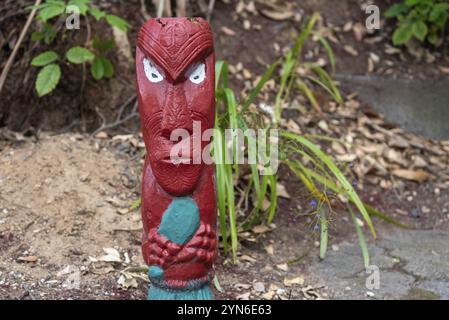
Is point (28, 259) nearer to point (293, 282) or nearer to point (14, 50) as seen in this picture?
point (293, 282)

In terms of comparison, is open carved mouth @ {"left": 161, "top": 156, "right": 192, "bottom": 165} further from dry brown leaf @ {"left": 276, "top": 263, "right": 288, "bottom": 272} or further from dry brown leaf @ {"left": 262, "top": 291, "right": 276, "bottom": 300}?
dry brown leaf @ {"left": 276, "top": 263, "right": 288, "bottom": 272}

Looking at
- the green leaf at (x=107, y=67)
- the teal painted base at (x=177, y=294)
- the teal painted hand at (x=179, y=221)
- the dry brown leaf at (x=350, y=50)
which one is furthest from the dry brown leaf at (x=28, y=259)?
the dry brown leaf at (x=350, y=50)

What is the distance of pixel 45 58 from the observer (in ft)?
12.8

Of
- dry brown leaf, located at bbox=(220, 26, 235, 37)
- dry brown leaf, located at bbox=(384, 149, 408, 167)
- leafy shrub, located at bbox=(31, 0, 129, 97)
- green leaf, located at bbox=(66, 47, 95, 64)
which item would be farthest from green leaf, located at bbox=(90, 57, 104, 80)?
dry brown leaf, located at bbox=(384, 149, 408, 167)

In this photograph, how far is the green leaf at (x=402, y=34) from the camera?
16.0ft

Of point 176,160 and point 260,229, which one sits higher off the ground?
point 176,160

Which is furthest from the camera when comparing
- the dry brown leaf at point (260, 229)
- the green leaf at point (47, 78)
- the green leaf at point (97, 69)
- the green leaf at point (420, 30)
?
the green leaf at point (420, 30)

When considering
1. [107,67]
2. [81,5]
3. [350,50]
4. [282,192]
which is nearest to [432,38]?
[350,50]

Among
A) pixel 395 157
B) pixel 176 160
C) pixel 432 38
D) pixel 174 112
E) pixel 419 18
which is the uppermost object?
pixel 419 18

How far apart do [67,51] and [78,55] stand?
1.12ft

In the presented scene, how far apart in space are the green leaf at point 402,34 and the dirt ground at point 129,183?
17 cm

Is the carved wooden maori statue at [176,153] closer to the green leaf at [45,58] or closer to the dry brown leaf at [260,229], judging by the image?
the dry brown leaf at [260,229]

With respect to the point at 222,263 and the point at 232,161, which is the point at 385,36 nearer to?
the point at 232,161

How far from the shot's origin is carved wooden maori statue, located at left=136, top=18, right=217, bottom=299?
2.62m
